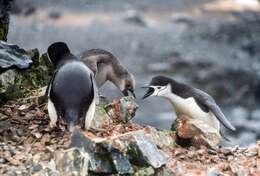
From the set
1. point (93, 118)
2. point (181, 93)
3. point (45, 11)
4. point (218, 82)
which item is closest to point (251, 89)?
point (218, 82)

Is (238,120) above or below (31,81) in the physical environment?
below

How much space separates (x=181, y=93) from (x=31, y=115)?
1917 mm

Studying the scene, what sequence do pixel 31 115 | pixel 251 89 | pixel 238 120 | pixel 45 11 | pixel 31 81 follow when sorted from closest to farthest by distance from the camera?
pixel 31 115
pixel 31 81
pixel 238 120
pixel 251 89
pixel 45 11

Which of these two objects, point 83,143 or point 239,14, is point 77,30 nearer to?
point 239,14

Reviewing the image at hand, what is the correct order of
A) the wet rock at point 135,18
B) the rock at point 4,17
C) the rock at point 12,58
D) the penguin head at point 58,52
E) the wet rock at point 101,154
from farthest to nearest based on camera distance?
the wet rock at point 135,18 → the rock at point 4,17 → the penguin head at point 58,52 → the rock at point 12,58 → the wet rock at point 101,154

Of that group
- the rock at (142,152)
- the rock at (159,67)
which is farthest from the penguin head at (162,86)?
the rock at (159,67)

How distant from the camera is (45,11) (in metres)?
23.9

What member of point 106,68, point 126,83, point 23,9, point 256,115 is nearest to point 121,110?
point 106,68

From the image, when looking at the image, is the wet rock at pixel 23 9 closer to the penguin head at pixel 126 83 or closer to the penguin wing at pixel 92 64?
the penguin head at pixel 126 83

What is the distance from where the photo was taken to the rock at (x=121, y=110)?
7.75m

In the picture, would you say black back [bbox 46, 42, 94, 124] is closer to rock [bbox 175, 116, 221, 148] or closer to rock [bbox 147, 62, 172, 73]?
rock [bbox 175, 116, 221, 148]

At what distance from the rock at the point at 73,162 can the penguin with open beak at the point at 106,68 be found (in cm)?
294

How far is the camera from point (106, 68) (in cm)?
1019

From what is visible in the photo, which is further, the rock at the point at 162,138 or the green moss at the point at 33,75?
the green moss at the point at 33,75
